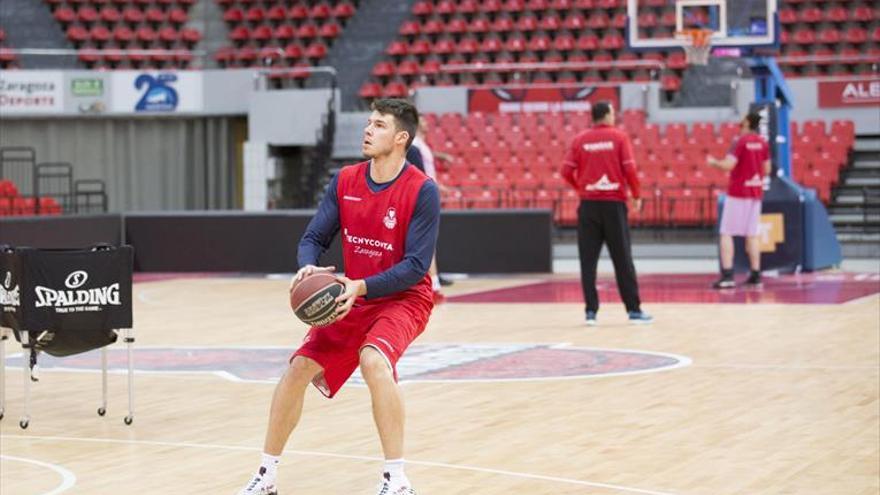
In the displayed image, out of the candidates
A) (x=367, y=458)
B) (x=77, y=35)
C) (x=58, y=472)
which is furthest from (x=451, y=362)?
(x=77, y=35)

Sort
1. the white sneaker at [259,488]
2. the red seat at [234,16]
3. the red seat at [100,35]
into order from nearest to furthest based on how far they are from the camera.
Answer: the white sneaker at [259,488] < the red seat at [100,35] < the red seat at [234,16]

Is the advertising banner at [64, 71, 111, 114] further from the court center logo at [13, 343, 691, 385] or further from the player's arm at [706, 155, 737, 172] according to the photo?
Result: the court center logo at [13, 343, 691, 385]

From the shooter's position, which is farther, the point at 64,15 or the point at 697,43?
the point at 64,15

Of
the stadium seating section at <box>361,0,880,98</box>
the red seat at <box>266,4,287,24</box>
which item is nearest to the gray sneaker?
the stadium seating section at <box>361,0,880,98</box>

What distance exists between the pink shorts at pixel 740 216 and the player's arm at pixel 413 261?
12.0 metres

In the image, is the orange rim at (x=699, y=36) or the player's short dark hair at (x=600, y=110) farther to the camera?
the orange rim at (x=699, y=36)

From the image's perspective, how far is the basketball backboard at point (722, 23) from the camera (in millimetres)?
20719

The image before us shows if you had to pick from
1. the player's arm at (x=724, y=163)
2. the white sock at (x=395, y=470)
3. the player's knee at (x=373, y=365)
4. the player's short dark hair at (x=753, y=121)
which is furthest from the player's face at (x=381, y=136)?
the player's short dark hair at (x=753, y=121)

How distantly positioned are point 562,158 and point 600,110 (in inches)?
541

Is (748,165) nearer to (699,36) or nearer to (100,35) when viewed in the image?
(699,36)

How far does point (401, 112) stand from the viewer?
24.3 feet

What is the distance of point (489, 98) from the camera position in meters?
30.7

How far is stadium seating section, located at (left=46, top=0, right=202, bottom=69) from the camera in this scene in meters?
33.6

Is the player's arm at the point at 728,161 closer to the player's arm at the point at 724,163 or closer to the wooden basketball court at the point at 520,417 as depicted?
the player's arm at the point at 724,163
